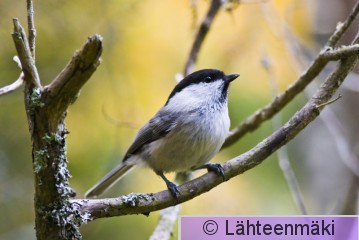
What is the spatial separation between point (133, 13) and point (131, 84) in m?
0.31

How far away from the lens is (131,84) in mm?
1990

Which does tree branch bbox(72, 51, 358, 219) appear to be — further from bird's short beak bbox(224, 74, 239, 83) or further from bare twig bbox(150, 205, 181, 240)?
bare twig bbox(150, 205, 181, 240)

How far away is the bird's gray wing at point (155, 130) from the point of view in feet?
4.72

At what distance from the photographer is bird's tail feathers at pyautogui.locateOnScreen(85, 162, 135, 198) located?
1488mm

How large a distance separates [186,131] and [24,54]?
24.8 inches

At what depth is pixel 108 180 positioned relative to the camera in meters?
1.51

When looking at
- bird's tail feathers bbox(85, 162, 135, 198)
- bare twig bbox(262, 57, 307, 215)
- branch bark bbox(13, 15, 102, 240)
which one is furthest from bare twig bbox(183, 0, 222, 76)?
branch bark bbox(13, 15, 102, 240)

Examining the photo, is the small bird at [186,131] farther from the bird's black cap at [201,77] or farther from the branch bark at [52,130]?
the branch bark at [52,130]

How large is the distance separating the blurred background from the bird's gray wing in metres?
0.28

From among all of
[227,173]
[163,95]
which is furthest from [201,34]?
[227,173]

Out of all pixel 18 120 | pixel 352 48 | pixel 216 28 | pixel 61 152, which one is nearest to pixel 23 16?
pixel 18 120

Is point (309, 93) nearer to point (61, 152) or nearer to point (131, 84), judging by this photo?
point (131, 84)

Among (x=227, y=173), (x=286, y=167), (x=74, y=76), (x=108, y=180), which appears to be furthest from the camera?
(x=286, y=167)

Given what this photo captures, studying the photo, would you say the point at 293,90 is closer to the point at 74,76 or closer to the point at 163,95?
the point at 163,95
